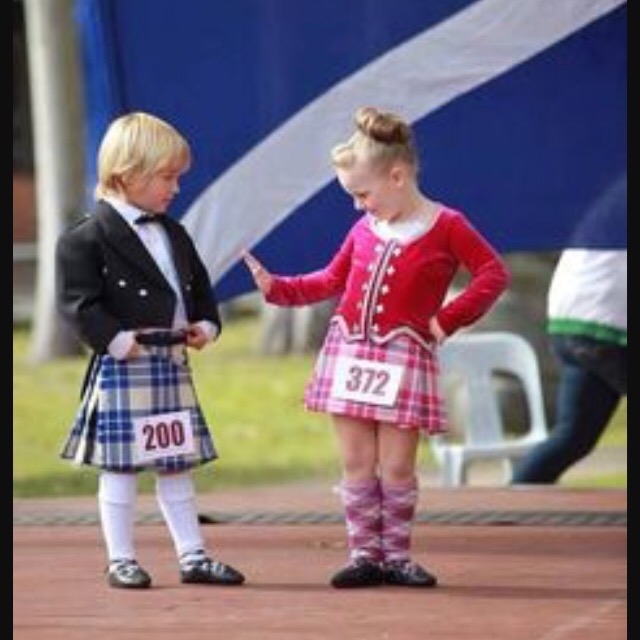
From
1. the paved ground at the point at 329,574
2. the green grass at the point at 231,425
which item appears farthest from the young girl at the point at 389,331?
the green grass at the point at 231,425

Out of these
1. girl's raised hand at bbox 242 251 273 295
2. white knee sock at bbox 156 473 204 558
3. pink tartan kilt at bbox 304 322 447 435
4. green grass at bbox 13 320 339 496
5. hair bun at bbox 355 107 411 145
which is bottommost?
green grass at bbox 13 320 339 496

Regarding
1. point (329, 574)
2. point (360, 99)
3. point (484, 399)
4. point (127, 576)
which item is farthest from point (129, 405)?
point (484, 399)

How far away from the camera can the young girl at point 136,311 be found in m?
7.70

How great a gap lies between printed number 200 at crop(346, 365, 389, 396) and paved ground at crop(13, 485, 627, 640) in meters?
0.61

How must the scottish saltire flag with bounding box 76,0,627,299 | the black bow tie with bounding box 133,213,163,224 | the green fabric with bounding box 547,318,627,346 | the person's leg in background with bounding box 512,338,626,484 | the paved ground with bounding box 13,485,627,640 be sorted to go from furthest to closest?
the person's leg in background with bounding box 512,338,626,484, the green fabric with bounding box 547,318,627,346, the scottish saltire flag with bounding box 76,0,627,299, the black bow tie with bounding box 133,213,163,224, the paved ground with bounding box 13,485,627,640

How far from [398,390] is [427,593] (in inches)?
24.4

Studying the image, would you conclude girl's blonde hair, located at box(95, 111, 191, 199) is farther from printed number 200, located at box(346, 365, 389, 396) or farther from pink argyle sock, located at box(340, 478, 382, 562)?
pink argyle sock, located at box(340, 478, 382, 562)

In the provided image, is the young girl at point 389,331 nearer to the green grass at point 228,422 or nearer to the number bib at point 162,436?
the number bib at point 162,436

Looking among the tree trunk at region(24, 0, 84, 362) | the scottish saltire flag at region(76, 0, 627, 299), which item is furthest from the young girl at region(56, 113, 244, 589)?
the tree trunk at region(24, 0, 84, 362)

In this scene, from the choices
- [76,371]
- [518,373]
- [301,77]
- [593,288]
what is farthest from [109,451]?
[76,371]

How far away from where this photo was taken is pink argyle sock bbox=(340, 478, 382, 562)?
7.84 metres

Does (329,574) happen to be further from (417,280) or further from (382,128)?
(382,128)

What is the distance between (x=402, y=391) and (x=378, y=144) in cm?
75

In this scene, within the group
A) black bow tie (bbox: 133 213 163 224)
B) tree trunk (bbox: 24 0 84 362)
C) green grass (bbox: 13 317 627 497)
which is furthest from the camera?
tree trunk (bbox: 24 0 84 362)
